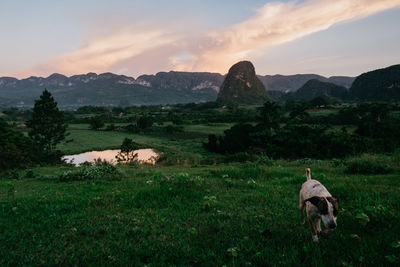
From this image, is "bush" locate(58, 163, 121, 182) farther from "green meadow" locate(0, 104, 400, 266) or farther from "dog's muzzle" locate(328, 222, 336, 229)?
"dog's muzzle" locate(328, 222, 336, 229)

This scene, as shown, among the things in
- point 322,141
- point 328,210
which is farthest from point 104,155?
point 328,210

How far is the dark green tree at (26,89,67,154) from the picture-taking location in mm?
51531

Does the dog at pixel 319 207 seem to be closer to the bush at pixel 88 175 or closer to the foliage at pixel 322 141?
the bush at pixel 88 175

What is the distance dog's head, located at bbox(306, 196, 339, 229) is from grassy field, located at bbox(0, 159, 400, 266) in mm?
658

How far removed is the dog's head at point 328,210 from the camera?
4395mm

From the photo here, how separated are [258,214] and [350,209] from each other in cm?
280

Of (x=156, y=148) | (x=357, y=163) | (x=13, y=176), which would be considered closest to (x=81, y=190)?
(x=13, y=176)

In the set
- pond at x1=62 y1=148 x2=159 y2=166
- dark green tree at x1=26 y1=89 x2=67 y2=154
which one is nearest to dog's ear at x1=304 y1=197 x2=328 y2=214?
pond at x1=62 y1=148 x2=159 y2=166

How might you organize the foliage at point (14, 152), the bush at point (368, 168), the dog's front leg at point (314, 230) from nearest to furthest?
1. the dog's front leg at point (314, 230)
2. the bush at point (368, 168)
3. the foliage at point (14, 152)

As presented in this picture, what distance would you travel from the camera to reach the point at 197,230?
6344 millimetres

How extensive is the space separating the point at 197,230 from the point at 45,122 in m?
58.2

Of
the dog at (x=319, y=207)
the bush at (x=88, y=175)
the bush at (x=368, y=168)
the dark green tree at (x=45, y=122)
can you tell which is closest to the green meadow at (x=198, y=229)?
the dog at (x=319, y=207)

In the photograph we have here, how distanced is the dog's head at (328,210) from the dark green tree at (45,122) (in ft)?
190

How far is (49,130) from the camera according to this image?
52.9 m
